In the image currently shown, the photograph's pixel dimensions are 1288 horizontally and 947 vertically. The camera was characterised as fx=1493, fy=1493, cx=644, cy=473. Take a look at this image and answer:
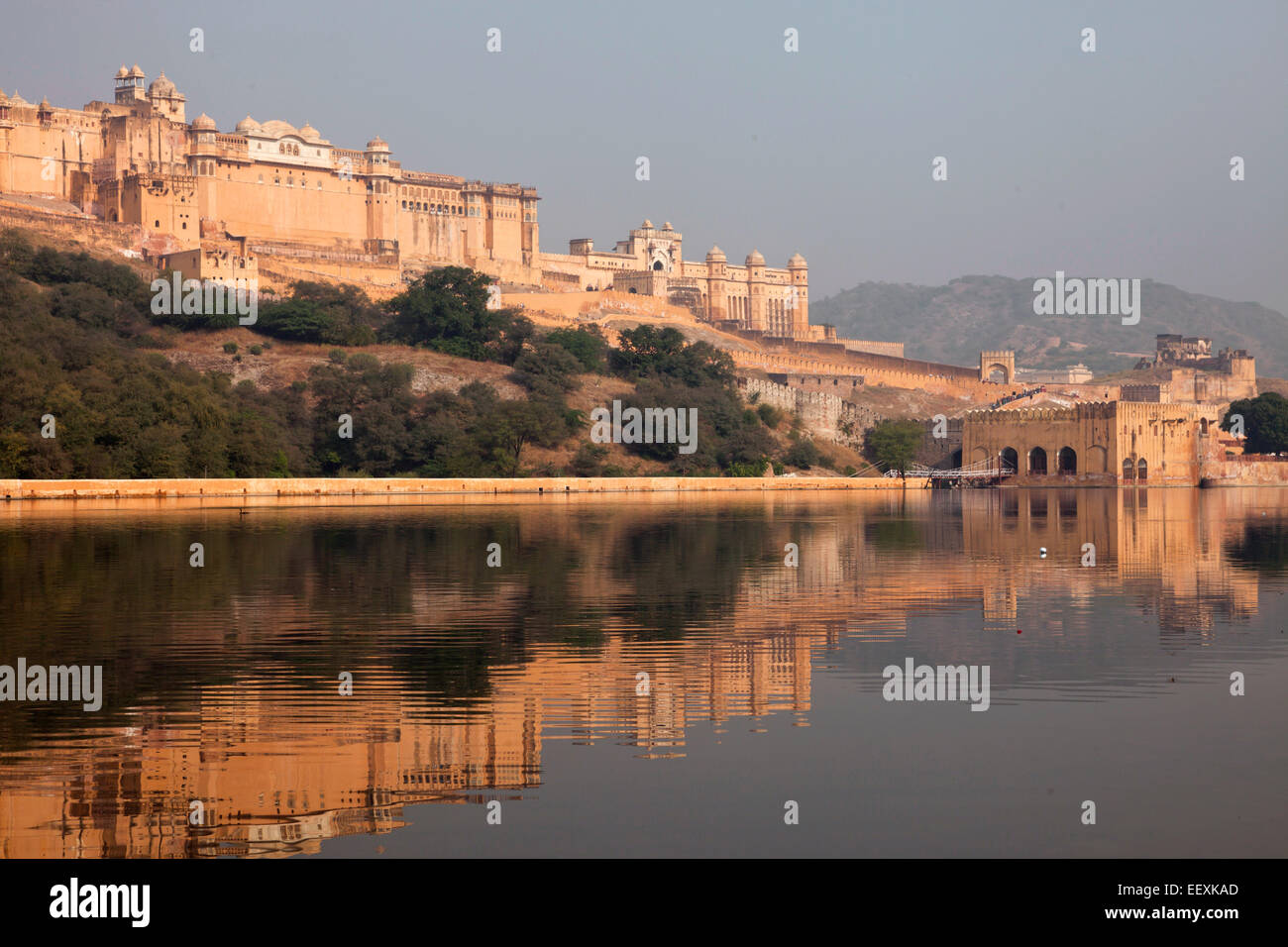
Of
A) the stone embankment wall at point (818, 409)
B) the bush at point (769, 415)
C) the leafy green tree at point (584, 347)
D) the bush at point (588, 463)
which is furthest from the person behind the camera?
the stone embankment wall at point (818, 409)

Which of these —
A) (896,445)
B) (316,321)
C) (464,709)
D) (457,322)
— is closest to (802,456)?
(896,445)

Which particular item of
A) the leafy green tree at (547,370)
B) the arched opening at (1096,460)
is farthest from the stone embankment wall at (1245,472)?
the leafy green tree at (547,370)

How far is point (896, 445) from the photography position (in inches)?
2872

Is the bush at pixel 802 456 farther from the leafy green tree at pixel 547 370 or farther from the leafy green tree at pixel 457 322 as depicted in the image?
the leafy green tree at pixel 457 322

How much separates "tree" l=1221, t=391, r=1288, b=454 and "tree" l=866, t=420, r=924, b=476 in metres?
21.6

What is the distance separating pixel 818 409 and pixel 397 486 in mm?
31390

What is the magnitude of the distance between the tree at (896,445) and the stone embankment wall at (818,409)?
2031 millimetres

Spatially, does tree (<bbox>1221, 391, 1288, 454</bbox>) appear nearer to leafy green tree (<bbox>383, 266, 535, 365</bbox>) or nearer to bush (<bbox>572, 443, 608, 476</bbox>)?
leafy green tree (<bbox>383, 266, 535, 365</bbox>)

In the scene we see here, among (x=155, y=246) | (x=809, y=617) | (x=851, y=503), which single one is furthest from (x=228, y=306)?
(x=809, y=617)

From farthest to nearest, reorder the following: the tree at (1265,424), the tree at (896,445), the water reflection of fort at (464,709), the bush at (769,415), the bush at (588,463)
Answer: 1. the tree at (1265,424)
2. the bush at (769,415)
3. the tree at (896,445)
4. the bush at (588,463)
5. the water reflection of fort at (464,709)

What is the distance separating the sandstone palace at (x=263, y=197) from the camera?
7312 centimetres

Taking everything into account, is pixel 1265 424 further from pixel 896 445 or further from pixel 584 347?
pixel 584 347

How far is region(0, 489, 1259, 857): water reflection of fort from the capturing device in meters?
8.18

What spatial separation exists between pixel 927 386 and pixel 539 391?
37892 mm
